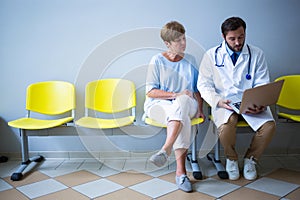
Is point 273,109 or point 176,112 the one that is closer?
point 176,112

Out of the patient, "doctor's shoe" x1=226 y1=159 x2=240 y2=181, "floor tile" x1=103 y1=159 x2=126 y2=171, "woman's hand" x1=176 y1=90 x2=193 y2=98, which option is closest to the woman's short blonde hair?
the patient

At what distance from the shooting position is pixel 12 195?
6.58 feet

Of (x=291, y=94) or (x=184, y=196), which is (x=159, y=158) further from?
(x=291, y=94)

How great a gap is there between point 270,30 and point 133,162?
67.8 inches

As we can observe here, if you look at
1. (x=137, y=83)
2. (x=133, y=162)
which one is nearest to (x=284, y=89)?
(x=137, y=83)

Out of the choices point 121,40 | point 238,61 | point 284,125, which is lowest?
point 284,125

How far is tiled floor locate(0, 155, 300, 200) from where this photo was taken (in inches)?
76.9

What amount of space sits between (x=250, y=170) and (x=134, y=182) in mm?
873

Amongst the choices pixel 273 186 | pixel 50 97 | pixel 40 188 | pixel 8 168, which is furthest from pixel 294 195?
pixel 8 168

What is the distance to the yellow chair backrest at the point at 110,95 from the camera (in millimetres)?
2605

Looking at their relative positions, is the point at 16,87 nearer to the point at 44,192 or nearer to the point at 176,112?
the point at 44,192

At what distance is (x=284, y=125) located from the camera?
2.39 metres

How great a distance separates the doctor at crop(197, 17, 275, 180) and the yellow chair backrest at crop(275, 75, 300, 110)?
0.34 m

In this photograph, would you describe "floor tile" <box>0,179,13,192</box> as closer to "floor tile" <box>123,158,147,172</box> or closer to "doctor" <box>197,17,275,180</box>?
"floor tile" <box>123,158,147,172</box>
